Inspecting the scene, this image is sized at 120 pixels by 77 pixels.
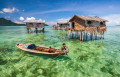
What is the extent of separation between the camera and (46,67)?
941cm

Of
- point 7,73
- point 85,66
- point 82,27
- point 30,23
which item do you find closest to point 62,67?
point 85,66

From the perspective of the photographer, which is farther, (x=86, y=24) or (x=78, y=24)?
(x=78, y=24)

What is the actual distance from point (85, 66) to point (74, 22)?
1647cm

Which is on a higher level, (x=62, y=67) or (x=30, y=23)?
(x=30, y=23)

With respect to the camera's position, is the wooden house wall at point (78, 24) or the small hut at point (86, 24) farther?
the wooden house wall at point (78, 24)

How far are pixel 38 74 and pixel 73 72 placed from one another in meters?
3.74

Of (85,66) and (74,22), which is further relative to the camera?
(74,22)

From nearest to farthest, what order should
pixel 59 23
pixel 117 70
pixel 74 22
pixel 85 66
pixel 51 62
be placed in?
pixel 117 70
pixel 85 66
pixel 51 62
pixel 74 22
pixel 59 23

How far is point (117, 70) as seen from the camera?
29.3 feet

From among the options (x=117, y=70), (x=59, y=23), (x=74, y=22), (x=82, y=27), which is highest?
(x=59, y=23)

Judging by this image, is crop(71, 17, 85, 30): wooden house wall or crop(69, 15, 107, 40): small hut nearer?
crop(69, 15, 107, 40): small hut

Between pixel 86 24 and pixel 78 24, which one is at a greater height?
Answer: pixel 78 24

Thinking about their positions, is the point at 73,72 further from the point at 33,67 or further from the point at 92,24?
the point at 92,24

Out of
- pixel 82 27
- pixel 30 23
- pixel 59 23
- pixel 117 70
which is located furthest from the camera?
pixel 59 23
